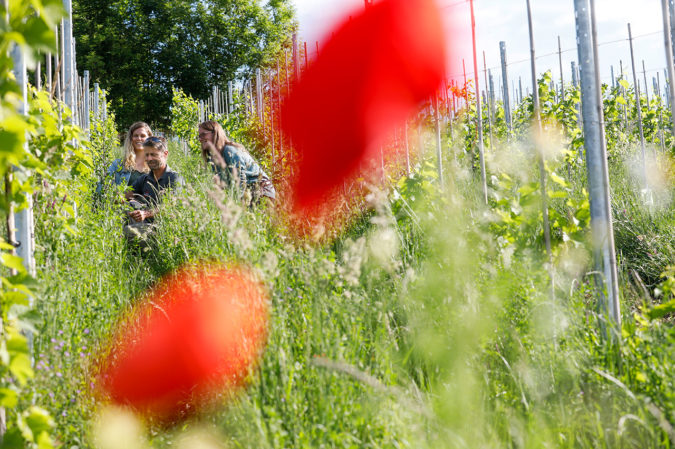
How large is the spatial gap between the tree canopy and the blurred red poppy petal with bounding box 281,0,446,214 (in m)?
15.0

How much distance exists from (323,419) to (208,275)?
1.04m

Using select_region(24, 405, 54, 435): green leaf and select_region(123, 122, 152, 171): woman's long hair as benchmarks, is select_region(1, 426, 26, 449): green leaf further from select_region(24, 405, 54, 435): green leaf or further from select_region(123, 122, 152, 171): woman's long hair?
select_region(123, 122, 152, 171): woman's long hair

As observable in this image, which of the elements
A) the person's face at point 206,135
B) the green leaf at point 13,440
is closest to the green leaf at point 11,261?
the green leaf at point 13,440

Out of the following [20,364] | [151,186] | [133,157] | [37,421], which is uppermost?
[133,157]

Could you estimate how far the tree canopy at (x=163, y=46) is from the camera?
84.3 feet

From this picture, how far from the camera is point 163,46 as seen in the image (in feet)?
90.8

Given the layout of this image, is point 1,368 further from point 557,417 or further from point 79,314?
point 557,417

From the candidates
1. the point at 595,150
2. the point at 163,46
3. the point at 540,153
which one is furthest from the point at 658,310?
the point at 163,46

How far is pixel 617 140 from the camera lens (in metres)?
8.62

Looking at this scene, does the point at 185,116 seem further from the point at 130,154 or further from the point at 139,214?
the point at 139,214

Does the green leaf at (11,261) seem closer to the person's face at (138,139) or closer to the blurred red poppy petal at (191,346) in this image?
the blurred red poppy petal at (191,346)

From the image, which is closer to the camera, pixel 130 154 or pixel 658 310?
pixel 658 310

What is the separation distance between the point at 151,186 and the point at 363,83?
20.9 feet

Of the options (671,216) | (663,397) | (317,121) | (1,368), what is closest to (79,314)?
(1,368)
